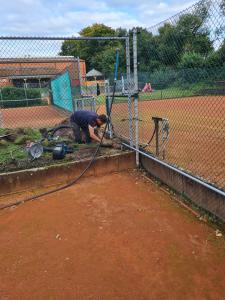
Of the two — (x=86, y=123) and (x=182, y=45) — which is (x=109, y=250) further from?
(x=86, y=123)

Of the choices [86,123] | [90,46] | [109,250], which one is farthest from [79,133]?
[90,46]

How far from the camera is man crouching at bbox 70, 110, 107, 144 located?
5.32 metres

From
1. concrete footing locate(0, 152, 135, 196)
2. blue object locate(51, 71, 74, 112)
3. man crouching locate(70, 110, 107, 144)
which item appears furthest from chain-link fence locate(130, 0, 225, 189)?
blue object locate(51, 71, 74, 112)

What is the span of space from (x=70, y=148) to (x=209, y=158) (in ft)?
9.59

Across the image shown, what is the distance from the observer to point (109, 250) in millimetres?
2812

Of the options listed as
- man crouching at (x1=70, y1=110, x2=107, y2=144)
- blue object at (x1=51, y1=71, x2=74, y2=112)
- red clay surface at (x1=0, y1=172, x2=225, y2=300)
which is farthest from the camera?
blue object at (x1=51, y1=71, x2=74, y2=112)

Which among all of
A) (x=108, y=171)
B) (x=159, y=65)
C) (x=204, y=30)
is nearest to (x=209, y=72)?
(x=204, y=30)

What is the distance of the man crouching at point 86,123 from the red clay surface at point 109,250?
1689 mm

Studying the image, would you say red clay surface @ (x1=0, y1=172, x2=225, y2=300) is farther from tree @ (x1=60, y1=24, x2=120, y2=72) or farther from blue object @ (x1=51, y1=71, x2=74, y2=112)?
tree @ (x1=60, y1=24, x2=120, y2=72)

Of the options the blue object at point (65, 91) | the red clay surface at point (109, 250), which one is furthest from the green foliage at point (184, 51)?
the blue object at point (65, 91)

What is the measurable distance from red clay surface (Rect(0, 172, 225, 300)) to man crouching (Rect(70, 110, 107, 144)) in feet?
5.54

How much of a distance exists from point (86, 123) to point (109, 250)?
3444 mm

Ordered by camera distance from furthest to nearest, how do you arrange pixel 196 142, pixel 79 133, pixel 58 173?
pixel 196 142 < pixel 79 133 < pixel 58 173

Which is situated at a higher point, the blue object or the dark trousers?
the blue object
